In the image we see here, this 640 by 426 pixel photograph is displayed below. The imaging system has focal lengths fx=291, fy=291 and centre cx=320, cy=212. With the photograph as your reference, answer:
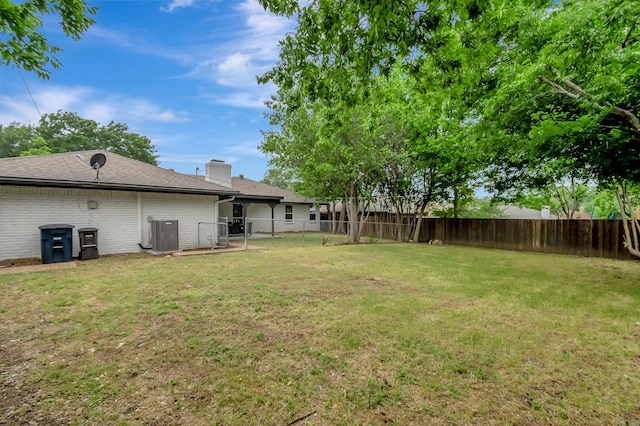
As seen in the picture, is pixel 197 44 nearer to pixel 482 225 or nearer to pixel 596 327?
pixel 596 327

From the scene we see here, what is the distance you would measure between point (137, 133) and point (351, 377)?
3808 centimetres

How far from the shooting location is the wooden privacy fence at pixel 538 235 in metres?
10.4

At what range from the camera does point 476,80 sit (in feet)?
14.9

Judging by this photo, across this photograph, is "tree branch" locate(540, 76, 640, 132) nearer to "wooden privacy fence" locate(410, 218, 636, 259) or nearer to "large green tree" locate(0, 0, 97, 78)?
"wooden privacy fence" locate(410, 218, 636, 259)

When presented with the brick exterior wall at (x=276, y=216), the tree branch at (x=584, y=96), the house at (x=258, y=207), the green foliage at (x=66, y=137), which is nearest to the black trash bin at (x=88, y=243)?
the house at (x=258, y=207)

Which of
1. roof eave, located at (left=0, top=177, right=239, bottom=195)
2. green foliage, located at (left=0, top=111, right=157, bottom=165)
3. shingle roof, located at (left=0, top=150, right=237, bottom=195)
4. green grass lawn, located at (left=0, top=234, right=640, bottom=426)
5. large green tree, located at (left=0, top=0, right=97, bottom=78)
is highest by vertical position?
green foliage, located at (left=0, top=111, right=157, bottom=165)

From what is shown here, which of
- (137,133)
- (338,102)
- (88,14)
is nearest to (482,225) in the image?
(338,102)

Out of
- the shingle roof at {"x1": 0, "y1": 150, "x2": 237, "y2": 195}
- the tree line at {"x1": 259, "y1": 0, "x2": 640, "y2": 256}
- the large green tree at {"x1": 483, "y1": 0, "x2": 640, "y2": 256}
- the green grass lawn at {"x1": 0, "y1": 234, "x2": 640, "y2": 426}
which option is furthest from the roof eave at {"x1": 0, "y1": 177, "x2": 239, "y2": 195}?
the large green tree at {"x1": 483, "y1": 0, "x2": 640, "y2": 256}

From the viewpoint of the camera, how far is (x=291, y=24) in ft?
11.2

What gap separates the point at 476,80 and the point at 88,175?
10.8 meters

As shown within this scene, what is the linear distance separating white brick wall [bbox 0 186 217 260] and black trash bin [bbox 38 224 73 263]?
659 mm

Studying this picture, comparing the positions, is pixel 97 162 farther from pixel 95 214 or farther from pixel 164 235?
pixel 164 235

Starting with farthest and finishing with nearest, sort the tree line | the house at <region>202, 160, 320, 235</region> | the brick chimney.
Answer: the house at <region>202, 160, 320, 235</region>, the brick chimney, the tree line

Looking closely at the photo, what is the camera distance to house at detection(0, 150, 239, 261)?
7996mm
